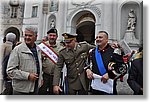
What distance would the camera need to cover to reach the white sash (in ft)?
6.63

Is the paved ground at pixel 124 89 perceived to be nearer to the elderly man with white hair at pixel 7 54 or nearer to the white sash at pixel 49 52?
the white sash at pixel 49 52

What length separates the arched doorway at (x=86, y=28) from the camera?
200 centimetres

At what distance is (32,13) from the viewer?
6.86ft

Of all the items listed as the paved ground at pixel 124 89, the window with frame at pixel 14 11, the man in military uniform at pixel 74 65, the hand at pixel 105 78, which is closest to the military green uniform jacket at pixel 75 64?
the man in military uniform at pixel 74 65

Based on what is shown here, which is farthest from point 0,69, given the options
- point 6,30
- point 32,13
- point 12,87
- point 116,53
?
point 116,53

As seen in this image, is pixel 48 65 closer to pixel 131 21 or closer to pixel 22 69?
pixel 22 69

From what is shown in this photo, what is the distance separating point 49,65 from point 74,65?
0.19 metres

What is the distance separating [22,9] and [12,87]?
0.61 meters

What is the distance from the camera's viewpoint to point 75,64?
2008mm

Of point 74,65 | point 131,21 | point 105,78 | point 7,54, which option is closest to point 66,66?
point 74,65

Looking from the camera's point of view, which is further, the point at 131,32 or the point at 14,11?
the point at 14,11

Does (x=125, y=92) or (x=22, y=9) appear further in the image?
(x=22, y=9)

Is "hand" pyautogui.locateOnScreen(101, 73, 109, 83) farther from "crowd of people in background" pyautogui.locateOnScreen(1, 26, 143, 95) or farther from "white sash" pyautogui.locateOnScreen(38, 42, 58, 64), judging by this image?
"white sash" pyautogui.locateOnScreen(38, 42, 58, 64)

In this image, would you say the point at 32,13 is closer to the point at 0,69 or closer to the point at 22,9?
the point at 22,9
